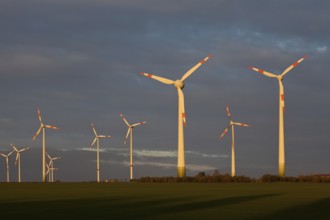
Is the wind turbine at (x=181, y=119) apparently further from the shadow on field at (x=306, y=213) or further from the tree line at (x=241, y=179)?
the shadow on field at (x=306, y=213)

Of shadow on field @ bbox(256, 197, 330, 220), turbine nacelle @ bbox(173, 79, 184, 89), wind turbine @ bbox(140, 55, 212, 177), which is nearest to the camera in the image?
shadow on field @ bbox(256, 197, 330, 220)

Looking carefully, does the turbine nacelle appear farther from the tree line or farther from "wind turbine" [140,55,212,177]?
the tree line

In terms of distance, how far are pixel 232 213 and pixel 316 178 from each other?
63456mm

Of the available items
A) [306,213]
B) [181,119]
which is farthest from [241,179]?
[306,213]

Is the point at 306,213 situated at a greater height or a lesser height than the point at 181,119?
lesser

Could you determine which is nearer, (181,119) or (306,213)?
(306,213)

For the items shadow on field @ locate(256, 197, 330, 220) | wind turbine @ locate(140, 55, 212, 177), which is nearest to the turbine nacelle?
wind turbine @ locate(140, 55, 212, 177)

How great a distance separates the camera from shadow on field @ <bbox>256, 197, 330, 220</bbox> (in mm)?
28672

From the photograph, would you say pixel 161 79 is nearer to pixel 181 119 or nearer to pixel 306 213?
pixel 181 119

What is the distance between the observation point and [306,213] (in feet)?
102

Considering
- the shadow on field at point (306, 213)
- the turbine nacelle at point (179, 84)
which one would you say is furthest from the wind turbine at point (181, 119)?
the shadow on field at point (306, 213)

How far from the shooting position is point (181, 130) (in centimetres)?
9012

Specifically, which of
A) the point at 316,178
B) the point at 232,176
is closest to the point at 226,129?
the point at 232,176

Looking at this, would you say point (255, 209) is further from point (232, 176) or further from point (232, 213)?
point (232, 176)
